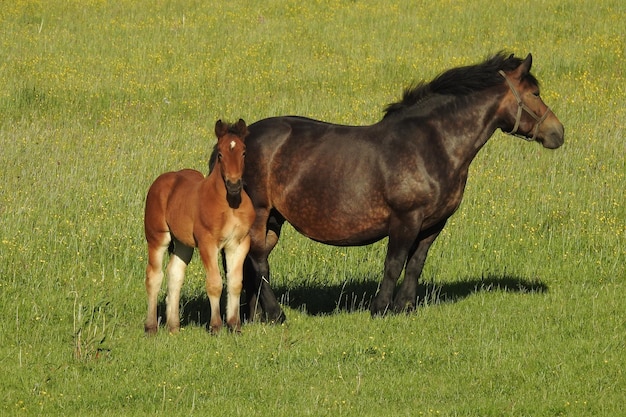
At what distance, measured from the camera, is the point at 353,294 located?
12086 mm

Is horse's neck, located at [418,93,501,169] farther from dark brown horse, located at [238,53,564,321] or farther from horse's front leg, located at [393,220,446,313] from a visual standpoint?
horse's front leg, located at [393,220,446,313]

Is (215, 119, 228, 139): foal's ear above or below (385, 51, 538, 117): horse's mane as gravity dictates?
below

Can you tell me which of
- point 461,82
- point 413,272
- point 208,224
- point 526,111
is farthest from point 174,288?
point 526,111

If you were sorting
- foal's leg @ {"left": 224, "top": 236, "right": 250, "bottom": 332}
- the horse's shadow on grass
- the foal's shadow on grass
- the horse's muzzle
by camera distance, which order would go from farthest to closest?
1. the foal's shadow on grass
2. the horse's shadow on grass
3. foal's leg @ {"left": 224, "top": 236, "right": 250, "bottom": 332}
4. the horse's muzzle

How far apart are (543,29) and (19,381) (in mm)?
21647

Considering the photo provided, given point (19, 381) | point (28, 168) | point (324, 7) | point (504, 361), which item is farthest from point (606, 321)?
point (324, 7)

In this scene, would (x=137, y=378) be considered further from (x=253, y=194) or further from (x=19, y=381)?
(x=253, y=194)

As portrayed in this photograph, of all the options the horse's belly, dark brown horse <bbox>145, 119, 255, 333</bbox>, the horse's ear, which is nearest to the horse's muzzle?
dark brown horse <bbox>145, 119, 255, 333</bbox>

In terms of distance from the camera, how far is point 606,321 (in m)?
10.6

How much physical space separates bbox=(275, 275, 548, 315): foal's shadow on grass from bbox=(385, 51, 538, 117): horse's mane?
2.25 meters

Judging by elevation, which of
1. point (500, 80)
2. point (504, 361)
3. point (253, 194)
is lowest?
point (504, 361)

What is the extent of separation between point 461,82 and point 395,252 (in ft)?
6.46

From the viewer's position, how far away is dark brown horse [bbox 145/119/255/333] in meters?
9.37

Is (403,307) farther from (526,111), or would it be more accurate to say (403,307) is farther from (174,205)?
(174,205)
